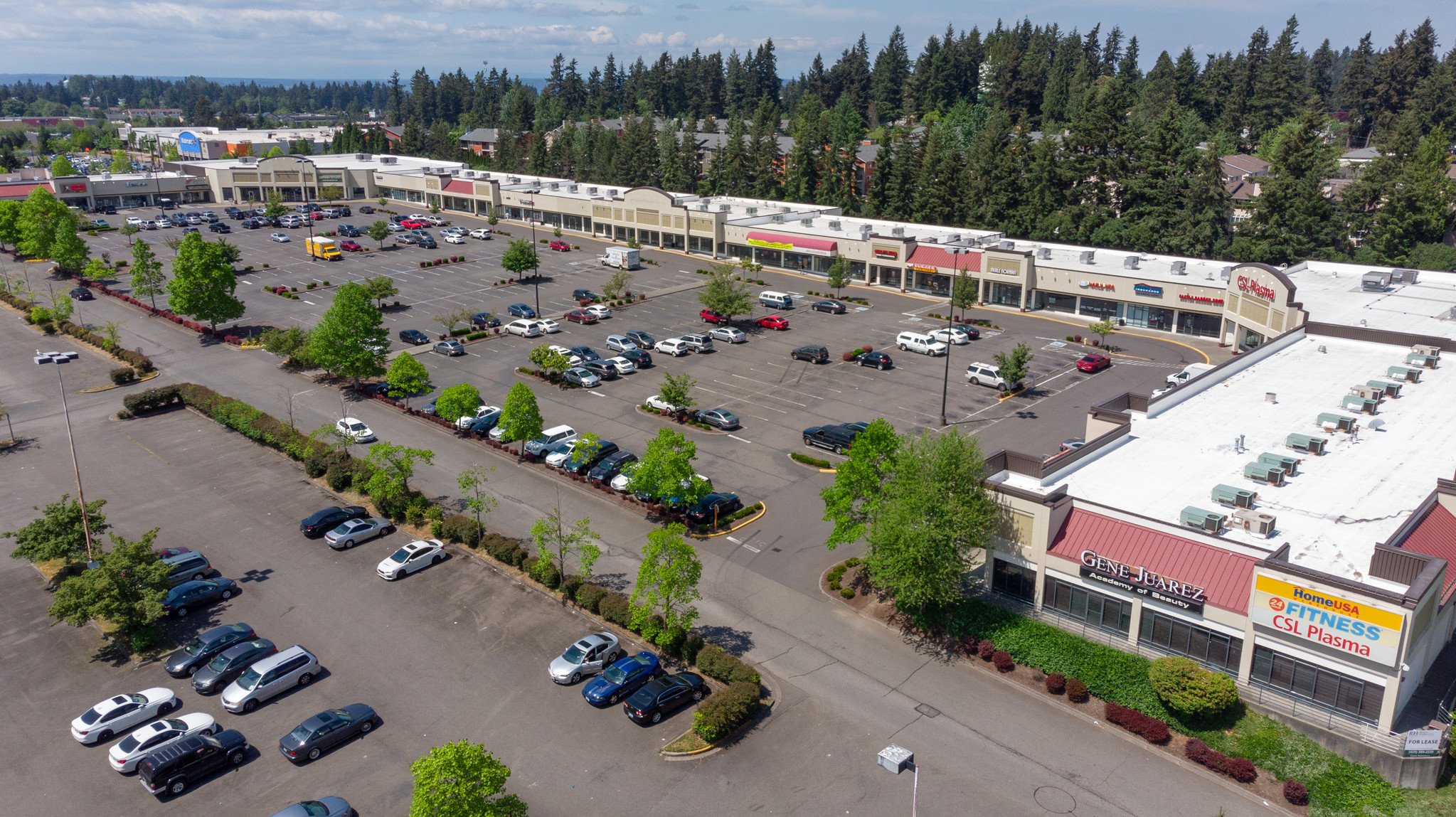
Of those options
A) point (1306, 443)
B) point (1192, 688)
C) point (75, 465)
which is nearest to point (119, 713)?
point (75, 465)

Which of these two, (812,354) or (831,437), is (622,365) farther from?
(831,437)

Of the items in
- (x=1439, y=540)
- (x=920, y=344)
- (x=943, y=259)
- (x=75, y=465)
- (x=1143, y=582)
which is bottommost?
(x=1143, y=582)

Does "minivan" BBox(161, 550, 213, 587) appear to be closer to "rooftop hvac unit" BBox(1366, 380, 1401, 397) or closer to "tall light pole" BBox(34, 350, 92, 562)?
"tall light pole" BBox(34, 350, 92, 562)

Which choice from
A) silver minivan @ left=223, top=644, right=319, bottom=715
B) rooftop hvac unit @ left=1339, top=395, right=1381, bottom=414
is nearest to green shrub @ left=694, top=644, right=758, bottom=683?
silver minivan @ left=223, top=644, right=319, bottom=715

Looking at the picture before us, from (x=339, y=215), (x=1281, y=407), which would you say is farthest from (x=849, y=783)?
(x=339, y=215)

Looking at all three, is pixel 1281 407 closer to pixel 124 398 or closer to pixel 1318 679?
pixel 1318 679

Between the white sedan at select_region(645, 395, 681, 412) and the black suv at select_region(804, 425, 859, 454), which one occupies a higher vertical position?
the white sedan at select_region(645, 395, 681, 412)
